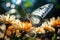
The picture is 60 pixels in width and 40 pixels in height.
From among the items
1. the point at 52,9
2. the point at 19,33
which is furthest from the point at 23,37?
the point at 52,9

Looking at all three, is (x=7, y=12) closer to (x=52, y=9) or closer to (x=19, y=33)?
(x=19, y=33)

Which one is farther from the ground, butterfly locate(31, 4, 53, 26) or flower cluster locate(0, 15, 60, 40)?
butterfly locate(31, 4, 53, 26)

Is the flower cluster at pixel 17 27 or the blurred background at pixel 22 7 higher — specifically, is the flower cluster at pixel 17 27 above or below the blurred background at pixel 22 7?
below

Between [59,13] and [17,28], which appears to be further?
[59,13]

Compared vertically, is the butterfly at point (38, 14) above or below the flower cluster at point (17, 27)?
above
